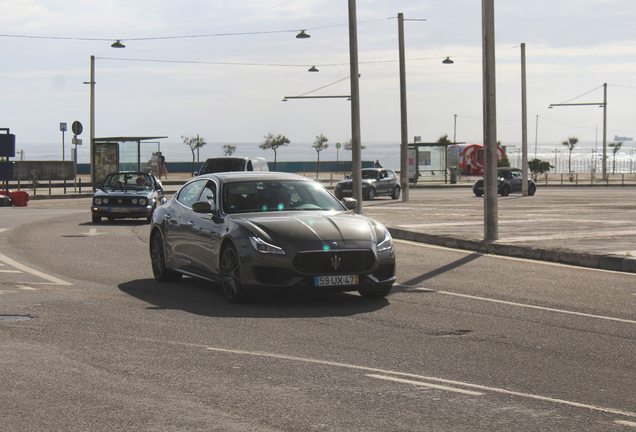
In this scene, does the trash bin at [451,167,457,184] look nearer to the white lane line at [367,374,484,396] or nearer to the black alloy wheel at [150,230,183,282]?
the black alloy wheel at [150,230,183,282]

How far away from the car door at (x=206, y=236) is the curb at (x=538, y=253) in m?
6.00

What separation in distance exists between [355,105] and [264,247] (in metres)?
14.8

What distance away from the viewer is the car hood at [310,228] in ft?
26.7

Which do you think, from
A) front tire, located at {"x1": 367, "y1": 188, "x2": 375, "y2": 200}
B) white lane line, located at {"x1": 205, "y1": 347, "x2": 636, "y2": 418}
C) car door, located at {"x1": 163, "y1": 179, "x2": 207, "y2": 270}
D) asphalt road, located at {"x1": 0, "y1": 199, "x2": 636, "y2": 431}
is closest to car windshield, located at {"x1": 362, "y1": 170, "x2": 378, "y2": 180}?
front tire, located at {"x1": 367, "y1": 188, "x2": 375, "y2": 200}

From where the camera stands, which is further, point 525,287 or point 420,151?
point 420,151

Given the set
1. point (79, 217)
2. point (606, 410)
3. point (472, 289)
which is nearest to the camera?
point (606, 410)

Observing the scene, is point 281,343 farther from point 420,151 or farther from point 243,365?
point 420,151

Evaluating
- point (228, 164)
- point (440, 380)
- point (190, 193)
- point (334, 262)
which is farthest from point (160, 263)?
point (228, 164)

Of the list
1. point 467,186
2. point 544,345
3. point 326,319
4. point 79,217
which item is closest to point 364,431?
point 544,345

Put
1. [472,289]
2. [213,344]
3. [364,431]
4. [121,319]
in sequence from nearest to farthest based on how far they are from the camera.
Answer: [364,431] → [213,344] → [121,319] → [472,289]

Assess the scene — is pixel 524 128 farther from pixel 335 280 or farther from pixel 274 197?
pixel 335 280

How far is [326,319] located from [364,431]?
10.8 feet

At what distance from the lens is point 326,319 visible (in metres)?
7.56

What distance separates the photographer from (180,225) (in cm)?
997
